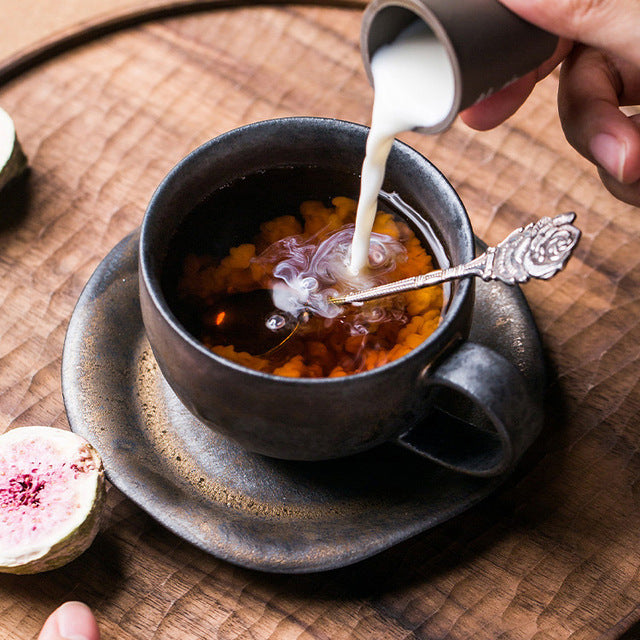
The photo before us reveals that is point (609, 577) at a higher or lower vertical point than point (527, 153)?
lower

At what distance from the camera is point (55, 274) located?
42.5 inches

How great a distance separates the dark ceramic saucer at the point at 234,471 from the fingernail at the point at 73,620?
116mm

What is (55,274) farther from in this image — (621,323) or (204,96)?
(621,323)

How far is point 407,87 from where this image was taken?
85 cm

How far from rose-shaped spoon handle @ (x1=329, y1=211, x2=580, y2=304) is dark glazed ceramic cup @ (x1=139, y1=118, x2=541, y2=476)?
0.02m

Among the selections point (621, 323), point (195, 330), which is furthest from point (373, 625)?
point (621, 323)

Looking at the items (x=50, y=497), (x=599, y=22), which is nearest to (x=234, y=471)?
(x=50, y=497)

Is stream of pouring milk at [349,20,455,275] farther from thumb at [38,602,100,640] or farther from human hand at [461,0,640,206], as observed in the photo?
thumb at [38,602,100,640]

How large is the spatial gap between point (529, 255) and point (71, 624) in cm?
59

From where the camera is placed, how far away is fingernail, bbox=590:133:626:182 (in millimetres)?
1034

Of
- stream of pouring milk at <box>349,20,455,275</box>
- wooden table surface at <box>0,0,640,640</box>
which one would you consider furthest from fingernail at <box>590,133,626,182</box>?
stream of pouring milk at <box>349,20,455,275</box>

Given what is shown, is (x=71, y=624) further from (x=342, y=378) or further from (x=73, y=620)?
(x=342, y=378)

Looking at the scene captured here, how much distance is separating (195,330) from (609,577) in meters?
0.54

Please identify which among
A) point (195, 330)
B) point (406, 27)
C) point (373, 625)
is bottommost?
point (373, 625)
